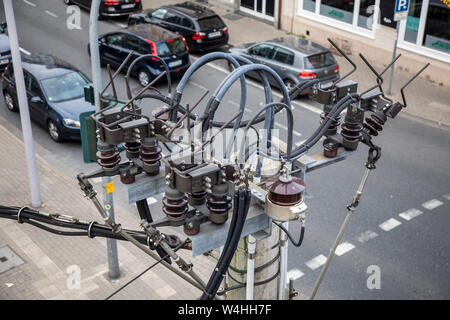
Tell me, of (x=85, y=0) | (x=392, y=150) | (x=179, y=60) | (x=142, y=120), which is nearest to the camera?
(x=142, y=120)

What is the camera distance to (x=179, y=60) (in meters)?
18.5

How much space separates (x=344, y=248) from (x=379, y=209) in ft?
5.20

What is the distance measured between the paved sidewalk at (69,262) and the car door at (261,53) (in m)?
7.66

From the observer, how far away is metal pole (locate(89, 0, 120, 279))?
8.66 meters

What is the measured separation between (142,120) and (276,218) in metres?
1.43

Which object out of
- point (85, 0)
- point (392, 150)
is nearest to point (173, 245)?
point (392, 150)

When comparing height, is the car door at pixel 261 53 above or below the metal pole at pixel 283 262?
below

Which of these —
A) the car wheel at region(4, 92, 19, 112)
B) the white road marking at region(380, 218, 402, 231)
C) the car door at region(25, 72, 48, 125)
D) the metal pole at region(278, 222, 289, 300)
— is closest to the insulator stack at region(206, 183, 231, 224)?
the metal pole at region(278, 222, 289, 300)

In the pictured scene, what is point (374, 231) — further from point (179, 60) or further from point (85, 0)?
point (85, 0)

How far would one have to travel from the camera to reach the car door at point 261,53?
18516mm

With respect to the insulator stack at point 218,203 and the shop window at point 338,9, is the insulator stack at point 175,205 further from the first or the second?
the shop window at point 338,9

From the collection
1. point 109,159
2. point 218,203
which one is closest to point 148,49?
point 109,159

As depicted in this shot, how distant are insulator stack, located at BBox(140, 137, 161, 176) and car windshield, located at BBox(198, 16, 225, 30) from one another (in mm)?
16358

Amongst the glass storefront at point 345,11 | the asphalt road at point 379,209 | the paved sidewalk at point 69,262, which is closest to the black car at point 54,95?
the asphalt road at point 379,209
